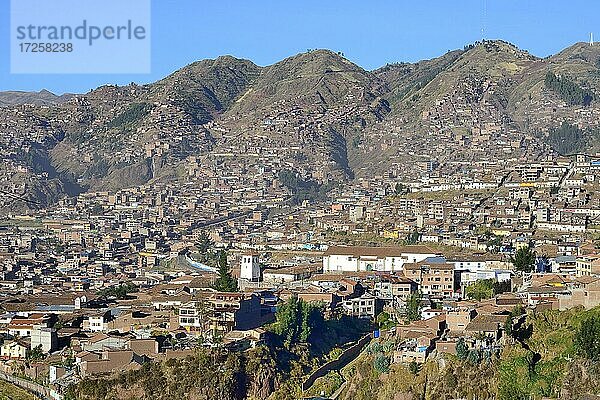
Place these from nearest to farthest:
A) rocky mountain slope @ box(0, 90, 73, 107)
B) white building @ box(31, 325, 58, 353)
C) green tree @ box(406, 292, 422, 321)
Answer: white building @ box(31, 325, 58, 353) → green tree @ box(406, 292, 422, 321) → rocky mountain slope @ box(0, 90, 73, 107)

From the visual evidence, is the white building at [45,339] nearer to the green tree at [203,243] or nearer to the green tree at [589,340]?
the green tree at [589,340]

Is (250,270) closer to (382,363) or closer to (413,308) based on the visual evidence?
(413,308)

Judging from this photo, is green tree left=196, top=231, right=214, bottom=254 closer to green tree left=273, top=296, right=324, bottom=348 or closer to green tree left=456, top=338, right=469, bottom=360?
green tree left=273, top=296, right=324, bottom=348

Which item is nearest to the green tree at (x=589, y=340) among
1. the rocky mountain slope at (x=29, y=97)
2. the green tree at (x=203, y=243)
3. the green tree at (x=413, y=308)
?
the green tree at (x=413, y=308)

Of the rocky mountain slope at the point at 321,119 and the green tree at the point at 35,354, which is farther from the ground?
the rocky mountain slope at the point at 321,119

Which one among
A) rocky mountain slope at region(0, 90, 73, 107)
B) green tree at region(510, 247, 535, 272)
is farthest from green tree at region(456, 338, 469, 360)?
rocky mountain slope at region(0, 90, 73, 107)

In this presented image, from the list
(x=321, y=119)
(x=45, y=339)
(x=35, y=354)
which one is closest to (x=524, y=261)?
(x=45, y=339)
